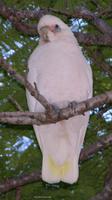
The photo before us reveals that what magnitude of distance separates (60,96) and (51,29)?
0.61 metres

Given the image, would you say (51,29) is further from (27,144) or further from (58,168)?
(58,168)

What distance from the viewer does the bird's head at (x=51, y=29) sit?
5.23m

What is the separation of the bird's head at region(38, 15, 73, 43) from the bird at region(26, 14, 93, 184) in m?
0.12

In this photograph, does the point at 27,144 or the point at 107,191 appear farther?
the point at 27,144

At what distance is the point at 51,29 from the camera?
529 cm

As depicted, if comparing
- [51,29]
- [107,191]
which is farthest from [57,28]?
[107,191]

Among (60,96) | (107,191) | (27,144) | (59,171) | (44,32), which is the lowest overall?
(107,191)

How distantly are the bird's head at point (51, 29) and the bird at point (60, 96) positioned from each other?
12 centimetres

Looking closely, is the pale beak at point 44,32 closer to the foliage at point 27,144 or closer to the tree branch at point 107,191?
the foliage at point 27,144

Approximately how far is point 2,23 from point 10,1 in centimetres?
21

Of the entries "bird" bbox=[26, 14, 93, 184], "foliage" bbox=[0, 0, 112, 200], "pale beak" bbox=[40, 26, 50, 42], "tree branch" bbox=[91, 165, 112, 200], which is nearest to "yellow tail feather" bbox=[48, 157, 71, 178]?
"bird" bbox=[26, 14, 93, 184]

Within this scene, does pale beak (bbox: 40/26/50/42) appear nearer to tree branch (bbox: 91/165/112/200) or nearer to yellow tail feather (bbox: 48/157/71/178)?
yellow tail feather (bbox: 48/157/71/178)

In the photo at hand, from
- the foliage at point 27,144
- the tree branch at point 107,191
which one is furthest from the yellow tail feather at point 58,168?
the tree branch at point 107,191

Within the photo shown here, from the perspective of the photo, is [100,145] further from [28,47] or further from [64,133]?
[28,47]
